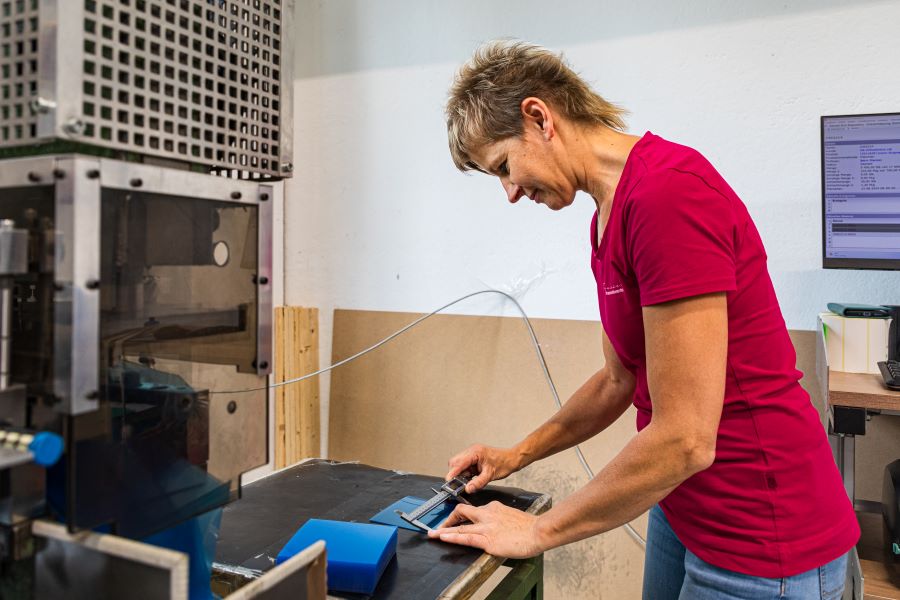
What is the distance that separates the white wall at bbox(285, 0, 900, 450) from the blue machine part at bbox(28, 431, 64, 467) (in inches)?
69.5

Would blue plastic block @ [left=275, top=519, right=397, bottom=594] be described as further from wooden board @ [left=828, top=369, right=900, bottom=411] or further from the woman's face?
wooden board @ [left=828, top=369, right=900, bottom=411]

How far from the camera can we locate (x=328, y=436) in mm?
2605

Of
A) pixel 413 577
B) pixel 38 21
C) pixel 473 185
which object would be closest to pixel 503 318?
pixel 473 185

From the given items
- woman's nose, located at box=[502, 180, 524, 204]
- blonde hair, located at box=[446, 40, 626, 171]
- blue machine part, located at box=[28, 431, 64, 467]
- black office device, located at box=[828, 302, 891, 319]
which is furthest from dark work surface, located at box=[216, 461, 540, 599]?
black office device, located at box=[828, 302, 891, 319]

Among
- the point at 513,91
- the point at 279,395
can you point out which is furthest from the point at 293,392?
the point at 513,91

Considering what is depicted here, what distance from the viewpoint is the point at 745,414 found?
38.9 inches

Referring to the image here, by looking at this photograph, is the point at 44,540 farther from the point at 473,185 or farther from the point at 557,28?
the point at 557,28

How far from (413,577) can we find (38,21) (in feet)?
2.66

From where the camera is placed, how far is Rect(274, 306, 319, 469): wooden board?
2574mm

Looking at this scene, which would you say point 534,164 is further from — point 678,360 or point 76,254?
point 76,254

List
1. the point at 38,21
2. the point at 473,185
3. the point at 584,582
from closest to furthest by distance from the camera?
the point at 38,21 < the point at 584,582 < the point at 473,185

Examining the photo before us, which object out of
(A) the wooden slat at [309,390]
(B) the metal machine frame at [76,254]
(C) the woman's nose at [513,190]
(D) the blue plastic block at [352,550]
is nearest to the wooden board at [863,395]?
(C) the woman's nose at [513,190]

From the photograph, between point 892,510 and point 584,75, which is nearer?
point 892,510

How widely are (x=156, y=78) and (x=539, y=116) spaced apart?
59 centimetres
